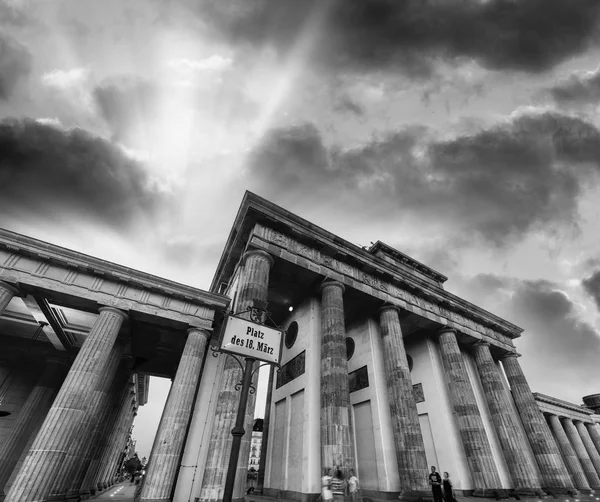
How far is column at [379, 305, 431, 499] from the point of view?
13.3 m

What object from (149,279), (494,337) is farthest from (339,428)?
(494,337)

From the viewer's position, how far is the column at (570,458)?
24361mm

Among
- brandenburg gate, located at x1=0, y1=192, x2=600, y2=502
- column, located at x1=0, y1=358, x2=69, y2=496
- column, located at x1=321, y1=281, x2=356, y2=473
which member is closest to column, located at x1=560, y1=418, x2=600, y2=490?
brandenburg gate, located at x1=0, y1=192, x2=600, y2=502

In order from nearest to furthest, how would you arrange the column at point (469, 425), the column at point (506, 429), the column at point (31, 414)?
the column at point (31, 414), the column at point (469, 425), the column at point (506, 429)

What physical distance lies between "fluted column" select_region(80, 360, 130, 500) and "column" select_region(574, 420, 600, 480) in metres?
46.9

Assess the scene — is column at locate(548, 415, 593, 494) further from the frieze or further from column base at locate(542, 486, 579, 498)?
the frieze

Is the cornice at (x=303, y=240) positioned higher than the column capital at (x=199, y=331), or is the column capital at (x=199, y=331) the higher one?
the cornice at (x=303, y=240)

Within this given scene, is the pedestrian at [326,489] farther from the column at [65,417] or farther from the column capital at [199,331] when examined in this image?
the column at [65,417]

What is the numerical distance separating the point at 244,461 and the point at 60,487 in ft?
21.0

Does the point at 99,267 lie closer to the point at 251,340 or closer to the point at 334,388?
the point at 251,340

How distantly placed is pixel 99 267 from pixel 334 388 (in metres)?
11.9

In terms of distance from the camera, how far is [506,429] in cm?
1939

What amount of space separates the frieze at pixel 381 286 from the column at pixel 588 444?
66.8 ft

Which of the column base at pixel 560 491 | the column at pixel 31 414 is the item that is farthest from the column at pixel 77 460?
the column base at pixel 560 491
